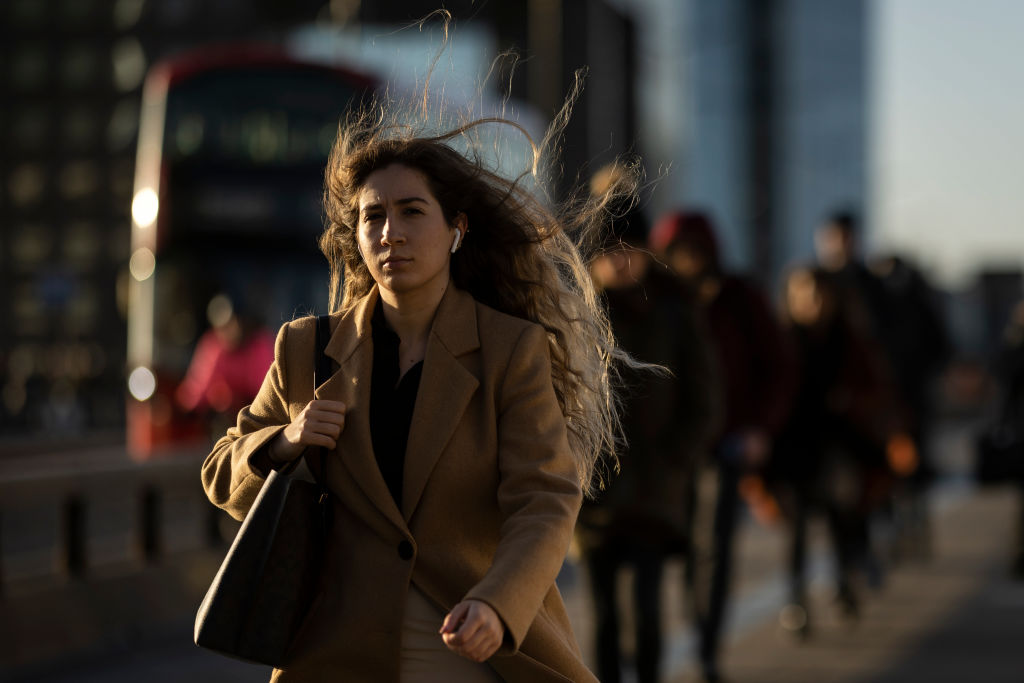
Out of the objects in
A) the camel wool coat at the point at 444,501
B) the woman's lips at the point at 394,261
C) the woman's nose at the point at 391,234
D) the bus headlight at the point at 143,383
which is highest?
the woman's nose at the point at 391,234

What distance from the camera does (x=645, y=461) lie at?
5.49m

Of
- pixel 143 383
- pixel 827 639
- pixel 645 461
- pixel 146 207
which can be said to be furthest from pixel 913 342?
pixel 143 383

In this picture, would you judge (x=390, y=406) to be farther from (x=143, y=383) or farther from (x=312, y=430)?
(x=143, y=383)

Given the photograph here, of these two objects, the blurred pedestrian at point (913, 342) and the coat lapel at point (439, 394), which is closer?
the coat lapel at point (439, 394)

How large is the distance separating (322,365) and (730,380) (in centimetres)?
448

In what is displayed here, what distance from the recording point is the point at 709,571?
7016mm

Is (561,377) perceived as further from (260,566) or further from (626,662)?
(626,662)

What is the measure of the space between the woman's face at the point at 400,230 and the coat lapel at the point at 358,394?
0.30 ft

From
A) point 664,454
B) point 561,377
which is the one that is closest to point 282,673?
point 561,377

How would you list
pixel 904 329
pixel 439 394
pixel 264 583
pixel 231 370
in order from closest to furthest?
pixel 264 583
pixel 439 394
pixel 904 329
pixel 231 370

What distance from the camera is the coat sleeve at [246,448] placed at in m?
2.81

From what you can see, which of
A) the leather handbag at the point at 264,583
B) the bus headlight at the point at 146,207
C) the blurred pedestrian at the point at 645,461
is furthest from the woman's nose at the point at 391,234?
the bus headlight at the point at 146,207

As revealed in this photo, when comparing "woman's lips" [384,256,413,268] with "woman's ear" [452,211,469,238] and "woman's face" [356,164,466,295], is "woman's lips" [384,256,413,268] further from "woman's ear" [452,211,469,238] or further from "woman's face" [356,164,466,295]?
"woman's ear" [452,211,469,238]

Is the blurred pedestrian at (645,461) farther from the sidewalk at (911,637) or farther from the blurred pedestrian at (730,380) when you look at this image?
the sidewalk at (911,637)
